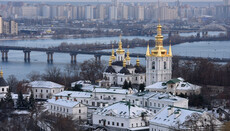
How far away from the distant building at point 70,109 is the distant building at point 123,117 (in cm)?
82

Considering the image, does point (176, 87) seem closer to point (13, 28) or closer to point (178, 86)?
point (178, 86)

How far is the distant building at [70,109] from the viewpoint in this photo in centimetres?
1720

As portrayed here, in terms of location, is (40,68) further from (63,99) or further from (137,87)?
(63,99)

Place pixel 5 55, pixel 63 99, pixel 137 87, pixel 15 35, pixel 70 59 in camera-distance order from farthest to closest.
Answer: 1. pixel 15 35
2. pixel 5 55
3. pixel 70 59
4. pixel 137 87
5. pixel 63 99

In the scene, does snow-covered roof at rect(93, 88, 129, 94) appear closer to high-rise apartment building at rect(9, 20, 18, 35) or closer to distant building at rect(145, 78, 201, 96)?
distant building at rect(145, 78, 201, 96)

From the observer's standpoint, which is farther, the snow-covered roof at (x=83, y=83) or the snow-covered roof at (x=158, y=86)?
the snow-covered roof at (x=83, y=83)

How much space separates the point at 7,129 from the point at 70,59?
24.2m

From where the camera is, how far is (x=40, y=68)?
108 ft

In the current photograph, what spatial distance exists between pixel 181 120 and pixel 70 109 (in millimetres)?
3461

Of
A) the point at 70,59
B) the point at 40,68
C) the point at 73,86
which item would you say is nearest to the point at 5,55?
the point at 70,59

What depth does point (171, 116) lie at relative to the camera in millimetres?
15023

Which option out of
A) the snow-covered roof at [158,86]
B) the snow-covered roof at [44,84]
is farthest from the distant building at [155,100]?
the snow-covered roof at [44,84]

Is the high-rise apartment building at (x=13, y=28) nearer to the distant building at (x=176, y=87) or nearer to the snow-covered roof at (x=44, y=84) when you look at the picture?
the snow-covered roof at (x=44, y=84)

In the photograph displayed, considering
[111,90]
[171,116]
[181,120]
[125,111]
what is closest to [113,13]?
[111,90]
